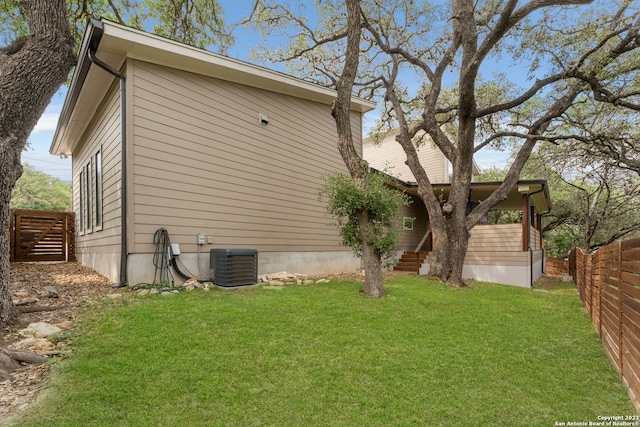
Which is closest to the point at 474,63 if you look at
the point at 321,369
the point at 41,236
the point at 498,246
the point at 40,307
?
the point at 498,246

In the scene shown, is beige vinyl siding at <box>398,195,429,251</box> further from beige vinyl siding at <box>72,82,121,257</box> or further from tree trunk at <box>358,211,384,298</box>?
beige vinyl siding at <box>72,82,121,257</box>

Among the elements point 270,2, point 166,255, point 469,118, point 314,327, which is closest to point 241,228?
point 166,255

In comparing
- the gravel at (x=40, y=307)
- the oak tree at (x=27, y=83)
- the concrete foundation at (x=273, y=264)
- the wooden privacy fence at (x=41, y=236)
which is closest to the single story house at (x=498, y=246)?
the concrete foundation at (x=273, y=264)

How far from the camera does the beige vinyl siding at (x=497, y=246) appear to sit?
33.3ft

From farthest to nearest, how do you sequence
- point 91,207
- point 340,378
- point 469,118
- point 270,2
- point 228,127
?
point 270,2, point 91,207, point 469,118, point 228,127, point 340,378

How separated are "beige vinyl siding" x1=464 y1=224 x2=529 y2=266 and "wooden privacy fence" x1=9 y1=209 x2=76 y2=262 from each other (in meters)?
12.8

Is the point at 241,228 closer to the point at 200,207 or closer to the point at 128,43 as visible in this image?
the point at 200,207

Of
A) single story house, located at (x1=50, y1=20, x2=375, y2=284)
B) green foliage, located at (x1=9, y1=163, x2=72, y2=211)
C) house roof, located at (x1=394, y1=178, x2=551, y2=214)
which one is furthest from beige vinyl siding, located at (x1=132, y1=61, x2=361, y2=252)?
green foliage, located at (x1=9, y1=163, x2=72, y2=211)

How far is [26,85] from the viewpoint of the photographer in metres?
3.98

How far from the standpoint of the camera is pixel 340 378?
2.91 metres

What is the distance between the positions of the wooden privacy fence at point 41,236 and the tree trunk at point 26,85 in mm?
7925

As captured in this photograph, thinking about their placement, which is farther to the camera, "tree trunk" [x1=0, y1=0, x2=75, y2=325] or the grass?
"tree trunk" [x1=0, y1=0, x2=75, y2=325]

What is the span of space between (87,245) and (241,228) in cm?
499

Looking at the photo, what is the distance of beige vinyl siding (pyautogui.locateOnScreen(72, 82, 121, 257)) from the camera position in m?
6.38
